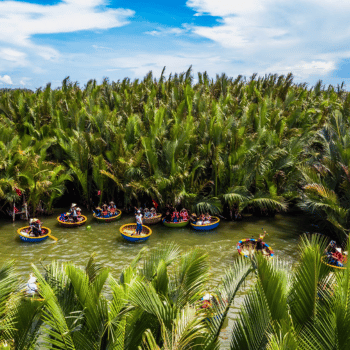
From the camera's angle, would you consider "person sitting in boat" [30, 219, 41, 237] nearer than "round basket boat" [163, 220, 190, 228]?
Yes

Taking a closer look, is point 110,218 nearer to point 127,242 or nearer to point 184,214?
point 127,242

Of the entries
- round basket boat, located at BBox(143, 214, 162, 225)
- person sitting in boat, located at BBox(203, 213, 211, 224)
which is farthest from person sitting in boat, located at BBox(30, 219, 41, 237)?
person sitting in boat, located at BBox(203, 213, 211, 224)

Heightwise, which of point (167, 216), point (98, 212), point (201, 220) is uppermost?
point (201, 220)

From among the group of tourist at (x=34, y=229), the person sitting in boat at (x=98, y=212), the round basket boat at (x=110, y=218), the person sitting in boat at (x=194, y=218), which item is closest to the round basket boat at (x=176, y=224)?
the person sitting in boat at (x=194, y=218)

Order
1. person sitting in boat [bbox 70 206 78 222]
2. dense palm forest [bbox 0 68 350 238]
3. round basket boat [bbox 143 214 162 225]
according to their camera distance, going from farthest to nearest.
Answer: round basket boat [bbox 143 214 162 225] → person sitting in boat [bbox 70 206 78 222] → dense palm forest [bbox 0 68 350 238]

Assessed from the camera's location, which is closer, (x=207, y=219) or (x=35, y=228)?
(x=35, y=228)

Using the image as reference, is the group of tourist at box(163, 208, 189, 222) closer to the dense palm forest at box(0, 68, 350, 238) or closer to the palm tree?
the dense palm forest at box(0, 68, 350, 238)

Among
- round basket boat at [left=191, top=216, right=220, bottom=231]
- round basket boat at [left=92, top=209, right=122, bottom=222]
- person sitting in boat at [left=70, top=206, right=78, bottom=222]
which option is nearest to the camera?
round basket boat at [left=191, top=216, right=220, bottom=231]

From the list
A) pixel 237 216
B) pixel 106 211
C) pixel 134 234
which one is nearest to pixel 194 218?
pixel 237 216
